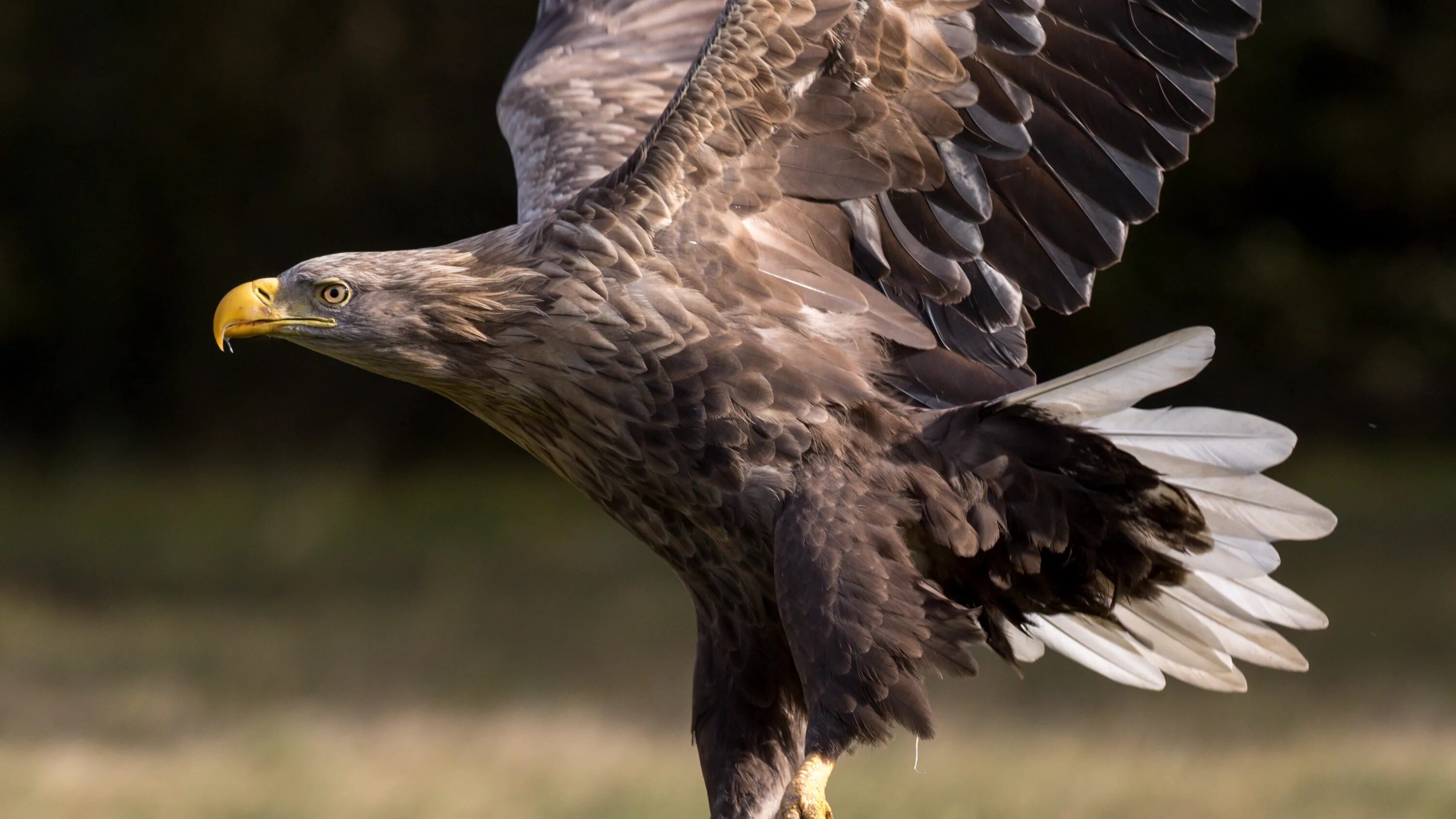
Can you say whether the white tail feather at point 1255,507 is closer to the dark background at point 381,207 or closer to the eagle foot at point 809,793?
the eagle foot at point 809,793

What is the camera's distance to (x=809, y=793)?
285cm

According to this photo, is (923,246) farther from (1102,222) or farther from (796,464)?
(796,464)

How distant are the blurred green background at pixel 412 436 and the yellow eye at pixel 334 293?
253 cm

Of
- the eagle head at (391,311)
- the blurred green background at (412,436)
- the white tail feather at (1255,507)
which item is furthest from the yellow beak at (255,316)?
the blurred green background at (412,436)

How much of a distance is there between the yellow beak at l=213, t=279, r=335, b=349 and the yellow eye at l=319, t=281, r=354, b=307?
0.10 feet

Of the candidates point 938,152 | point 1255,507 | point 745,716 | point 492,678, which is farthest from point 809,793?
point 492,678

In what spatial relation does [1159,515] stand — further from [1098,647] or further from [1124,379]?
[1098,647]

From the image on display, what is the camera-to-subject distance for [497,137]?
380 inches

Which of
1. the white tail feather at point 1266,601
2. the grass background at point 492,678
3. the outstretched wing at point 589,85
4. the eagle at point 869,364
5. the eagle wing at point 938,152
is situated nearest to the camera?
the eagle at point 869,364

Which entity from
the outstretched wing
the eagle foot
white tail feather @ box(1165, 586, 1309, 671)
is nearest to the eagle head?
the outstretched wing

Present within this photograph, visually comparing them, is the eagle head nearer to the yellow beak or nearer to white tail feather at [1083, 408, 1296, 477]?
the yellow beak

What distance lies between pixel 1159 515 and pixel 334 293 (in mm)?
1453

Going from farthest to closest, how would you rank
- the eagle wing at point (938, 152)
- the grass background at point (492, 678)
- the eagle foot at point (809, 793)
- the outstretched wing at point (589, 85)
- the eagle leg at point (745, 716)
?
the grass background at point (492, 678) < the outstretched wing at point (589, 85) < the eagle leg at point (745, 716) < the eagle wing at point (938, 152) < the eagle foot at point (809, 793)

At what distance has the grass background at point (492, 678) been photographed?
4938 mm
